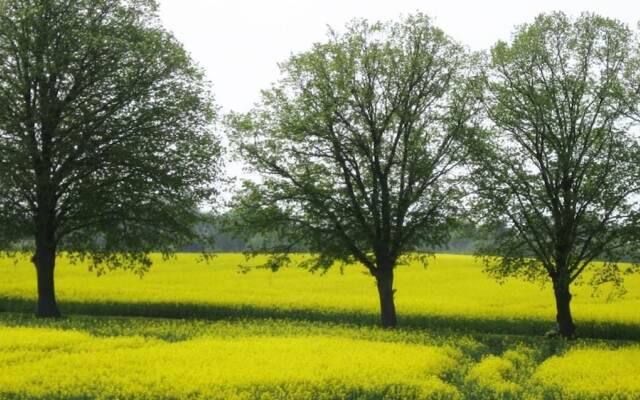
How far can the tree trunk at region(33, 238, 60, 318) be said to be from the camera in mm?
30594

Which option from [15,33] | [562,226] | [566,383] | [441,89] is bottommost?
[566,383]

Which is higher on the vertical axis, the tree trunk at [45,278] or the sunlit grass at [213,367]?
the tree trunk at [45,278]

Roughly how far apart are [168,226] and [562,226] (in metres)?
17.4

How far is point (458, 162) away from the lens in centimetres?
2958

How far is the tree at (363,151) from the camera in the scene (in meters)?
29.2

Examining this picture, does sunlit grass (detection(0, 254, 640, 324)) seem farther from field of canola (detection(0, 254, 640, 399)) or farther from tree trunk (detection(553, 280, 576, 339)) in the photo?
tree trunk (detection(553, 280, 576, 339))

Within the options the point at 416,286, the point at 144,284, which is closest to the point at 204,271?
the point at 144,284

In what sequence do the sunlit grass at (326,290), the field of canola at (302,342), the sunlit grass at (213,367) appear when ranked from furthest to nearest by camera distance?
the sunlit grass at (326,290), the field of canola at (302,342), the sunlit grass at (213,367)

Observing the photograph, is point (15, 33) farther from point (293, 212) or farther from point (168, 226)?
point (293, 212)

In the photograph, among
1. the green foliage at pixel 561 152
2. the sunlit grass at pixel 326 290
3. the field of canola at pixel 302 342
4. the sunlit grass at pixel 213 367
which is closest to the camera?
the sunlit grass at pixel 213 367

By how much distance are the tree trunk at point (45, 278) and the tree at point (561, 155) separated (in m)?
19.1

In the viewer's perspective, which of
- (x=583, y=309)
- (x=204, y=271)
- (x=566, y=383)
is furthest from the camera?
(x=204, y=271)

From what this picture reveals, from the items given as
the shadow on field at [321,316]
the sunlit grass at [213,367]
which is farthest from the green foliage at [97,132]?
the sunlit grass at [213,367]

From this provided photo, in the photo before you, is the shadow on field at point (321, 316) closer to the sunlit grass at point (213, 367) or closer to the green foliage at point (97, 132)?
the green foliage at point (97, 132)
